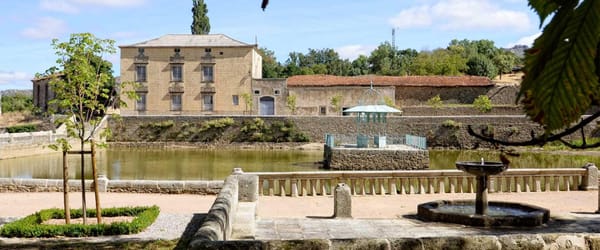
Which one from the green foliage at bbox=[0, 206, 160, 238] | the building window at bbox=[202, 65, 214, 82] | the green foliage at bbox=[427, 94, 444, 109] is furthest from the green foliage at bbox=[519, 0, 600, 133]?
the green foliage at bbox=[427, 94, 444, 109]

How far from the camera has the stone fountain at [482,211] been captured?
10.2 metres

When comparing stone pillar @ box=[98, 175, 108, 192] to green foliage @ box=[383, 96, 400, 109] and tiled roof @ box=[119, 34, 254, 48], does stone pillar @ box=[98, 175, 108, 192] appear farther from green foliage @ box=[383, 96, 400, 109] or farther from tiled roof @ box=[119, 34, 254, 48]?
green foliage @ box=[383, 96, 400, 109]

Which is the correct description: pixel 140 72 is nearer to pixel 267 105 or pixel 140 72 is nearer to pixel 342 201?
pixel 267 105

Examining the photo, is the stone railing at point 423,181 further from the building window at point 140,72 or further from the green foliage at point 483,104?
the building window at point 140,72

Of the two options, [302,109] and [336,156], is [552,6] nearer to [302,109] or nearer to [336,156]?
[336,156]

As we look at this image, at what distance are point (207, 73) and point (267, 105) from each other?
500 centimetres

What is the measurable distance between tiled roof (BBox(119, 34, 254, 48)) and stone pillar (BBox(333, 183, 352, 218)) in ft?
115

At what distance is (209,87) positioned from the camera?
45906 mm

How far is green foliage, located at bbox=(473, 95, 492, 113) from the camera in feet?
146

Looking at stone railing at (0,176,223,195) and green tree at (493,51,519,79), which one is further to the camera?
green tree at (493,51,519,79)

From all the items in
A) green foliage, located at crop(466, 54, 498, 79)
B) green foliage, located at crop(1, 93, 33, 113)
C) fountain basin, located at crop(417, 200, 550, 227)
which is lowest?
fountain basin, located at crop(417, 200, 550, 227)

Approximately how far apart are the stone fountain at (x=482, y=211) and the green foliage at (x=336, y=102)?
33489 millimetres

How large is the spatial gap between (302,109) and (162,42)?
1155cm

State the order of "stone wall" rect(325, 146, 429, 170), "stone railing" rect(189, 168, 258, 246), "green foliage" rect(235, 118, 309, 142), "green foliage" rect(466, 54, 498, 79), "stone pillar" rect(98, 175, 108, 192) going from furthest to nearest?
"green foliage" rect(466, 54, 498, 79) → "green foliage" rect(235, 118, 309, 142) → "stone wall" rect(325, 146, 429, 170) → "stone pillar" rect(98, 175, 108, 192) → "stone railing" rect(189, 168, 258, 246)
